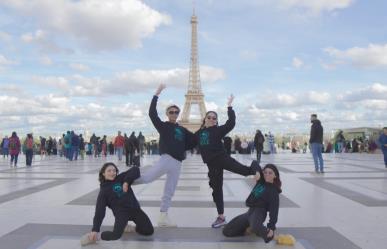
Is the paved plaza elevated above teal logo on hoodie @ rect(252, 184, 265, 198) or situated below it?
below

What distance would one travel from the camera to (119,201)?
4.83m

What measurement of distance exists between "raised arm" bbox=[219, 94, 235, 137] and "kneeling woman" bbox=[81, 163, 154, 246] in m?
1.20

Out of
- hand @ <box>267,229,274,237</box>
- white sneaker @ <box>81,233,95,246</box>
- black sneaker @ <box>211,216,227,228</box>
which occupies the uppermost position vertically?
hand @ <box>267,229,274,237</box>

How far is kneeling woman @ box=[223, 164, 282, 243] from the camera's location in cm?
464

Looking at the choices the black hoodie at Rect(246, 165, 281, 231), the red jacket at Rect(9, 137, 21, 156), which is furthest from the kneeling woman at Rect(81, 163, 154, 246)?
the red jacket at Rect(9, 137, 21, 156)

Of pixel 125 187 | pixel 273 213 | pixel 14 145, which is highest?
pixel 14 145

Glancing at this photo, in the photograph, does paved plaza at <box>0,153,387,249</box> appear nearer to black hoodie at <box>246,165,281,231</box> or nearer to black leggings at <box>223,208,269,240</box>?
black leggings at <box>223,208,269,240</box>

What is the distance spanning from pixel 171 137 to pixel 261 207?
145cm

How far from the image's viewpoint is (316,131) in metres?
12.8

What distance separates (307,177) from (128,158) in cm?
827

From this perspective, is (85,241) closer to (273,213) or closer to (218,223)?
(218,223)

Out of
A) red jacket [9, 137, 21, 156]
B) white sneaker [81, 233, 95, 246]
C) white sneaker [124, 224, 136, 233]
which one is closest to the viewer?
white sneaker [81, 233, 95, 246]

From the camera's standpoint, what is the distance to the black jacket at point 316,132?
1276 centimetres

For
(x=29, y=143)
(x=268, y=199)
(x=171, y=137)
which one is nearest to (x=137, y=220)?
(x=171, y=137)
